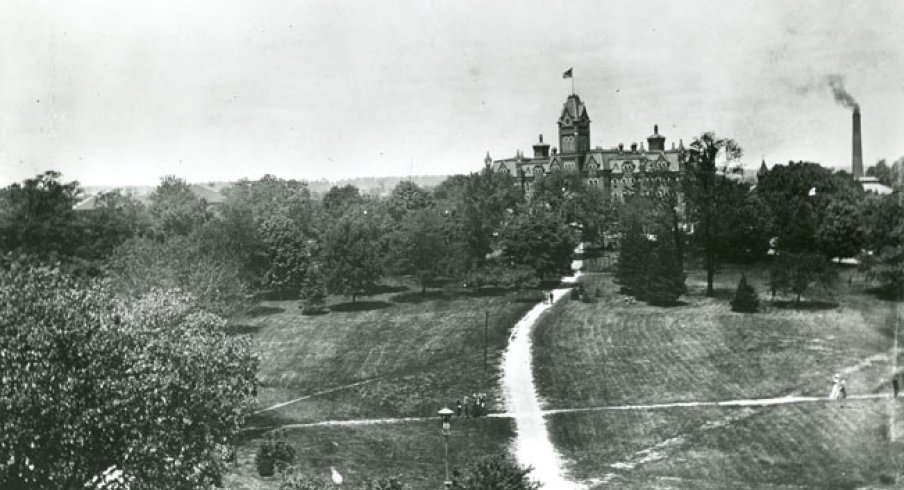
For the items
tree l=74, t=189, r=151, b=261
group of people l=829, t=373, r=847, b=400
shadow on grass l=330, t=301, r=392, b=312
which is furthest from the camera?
shadow on grass l=330, t=301, r=392, b=312

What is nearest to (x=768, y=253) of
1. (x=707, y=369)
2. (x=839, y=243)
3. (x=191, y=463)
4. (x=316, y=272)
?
(x=839, y=243)

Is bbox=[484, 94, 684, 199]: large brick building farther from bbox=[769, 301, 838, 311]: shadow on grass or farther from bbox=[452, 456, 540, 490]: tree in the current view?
bbox=[452, 456, 540, 490]: tree

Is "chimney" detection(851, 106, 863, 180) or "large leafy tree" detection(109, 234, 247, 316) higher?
"chimney" detection(851, 106, 863, 180)

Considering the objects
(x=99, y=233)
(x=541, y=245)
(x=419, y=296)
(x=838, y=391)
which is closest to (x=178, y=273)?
(x=99, y=233)

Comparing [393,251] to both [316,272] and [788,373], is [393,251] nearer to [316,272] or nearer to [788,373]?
[316,272]

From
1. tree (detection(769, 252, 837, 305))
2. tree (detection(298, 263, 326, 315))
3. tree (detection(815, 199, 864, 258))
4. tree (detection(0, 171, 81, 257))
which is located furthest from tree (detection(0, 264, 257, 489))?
tree (detection(815, 199, 864, 258))

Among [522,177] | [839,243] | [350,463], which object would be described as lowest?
[350,463]

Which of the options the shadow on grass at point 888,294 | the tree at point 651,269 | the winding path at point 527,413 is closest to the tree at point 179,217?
the winding path at point 527,413
